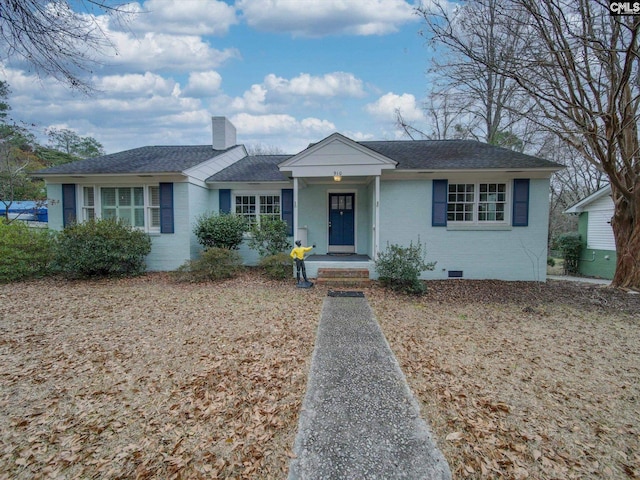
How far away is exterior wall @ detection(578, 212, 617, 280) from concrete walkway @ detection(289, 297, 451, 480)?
49.2ft

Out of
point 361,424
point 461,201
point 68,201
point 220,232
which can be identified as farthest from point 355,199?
point 68,201

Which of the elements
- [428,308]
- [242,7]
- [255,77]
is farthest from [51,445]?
[255,77]

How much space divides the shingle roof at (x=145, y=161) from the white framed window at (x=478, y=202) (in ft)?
29.5

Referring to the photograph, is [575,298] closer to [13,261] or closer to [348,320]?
[348,320]

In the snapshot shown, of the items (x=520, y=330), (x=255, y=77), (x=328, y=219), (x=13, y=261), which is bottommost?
(x=520, y=330)

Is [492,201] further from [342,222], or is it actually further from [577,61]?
[342,222]

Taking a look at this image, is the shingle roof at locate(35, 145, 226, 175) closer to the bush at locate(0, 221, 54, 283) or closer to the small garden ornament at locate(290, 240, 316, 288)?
the bush at locate(0, 221, 54, 283)

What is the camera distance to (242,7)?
377 inches

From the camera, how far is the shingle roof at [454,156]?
8.84 metres

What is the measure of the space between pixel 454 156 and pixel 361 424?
942 centimetres

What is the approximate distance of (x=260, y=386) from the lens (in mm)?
3256

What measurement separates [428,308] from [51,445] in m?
6.27

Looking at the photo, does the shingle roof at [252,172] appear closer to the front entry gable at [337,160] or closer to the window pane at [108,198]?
the front entry gable at [337,160]

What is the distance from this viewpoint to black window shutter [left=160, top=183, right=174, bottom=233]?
32.3 feet
